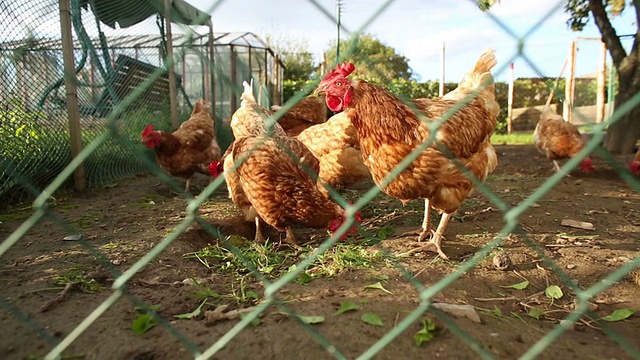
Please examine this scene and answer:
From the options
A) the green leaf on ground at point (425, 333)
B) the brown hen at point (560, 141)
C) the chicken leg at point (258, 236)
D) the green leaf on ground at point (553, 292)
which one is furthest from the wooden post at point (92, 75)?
the brown hen at point (560, 141)

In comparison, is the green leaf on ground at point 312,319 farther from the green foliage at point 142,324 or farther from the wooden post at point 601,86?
the wooden post at point 601,86

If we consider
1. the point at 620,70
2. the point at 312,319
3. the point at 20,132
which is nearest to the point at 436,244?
the point at 312,319

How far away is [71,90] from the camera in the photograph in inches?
147

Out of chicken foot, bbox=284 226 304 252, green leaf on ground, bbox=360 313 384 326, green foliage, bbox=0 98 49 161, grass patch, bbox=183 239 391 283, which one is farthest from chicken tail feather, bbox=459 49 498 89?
green foliage, bbox=0 98 49 161

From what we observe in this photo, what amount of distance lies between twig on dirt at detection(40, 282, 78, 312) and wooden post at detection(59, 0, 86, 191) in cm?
228

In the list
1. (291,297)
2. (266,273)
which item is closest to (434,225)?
(266,273)

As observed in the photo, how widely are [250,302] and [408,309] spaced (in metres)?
0.72

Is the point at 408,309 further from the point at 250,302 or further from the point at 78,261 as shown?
the point at 78,261

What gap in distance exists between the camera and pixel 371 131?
227cm

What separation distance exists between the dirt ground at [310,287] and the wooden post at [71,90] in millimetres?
351

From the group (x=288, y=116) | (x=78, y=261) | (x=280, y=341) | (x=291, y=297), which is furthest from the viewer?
(x=288, y=116)

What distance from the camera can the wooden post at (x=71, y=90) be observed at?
3.60 meters

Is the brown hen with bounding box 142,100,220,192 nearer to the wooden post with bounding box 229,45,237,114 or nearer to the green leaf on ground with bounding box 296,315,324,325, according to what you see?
the wooden post with bounding box 229,45,237,114

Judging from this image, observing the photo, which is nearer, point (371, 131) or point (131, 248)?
point (371, 131)
